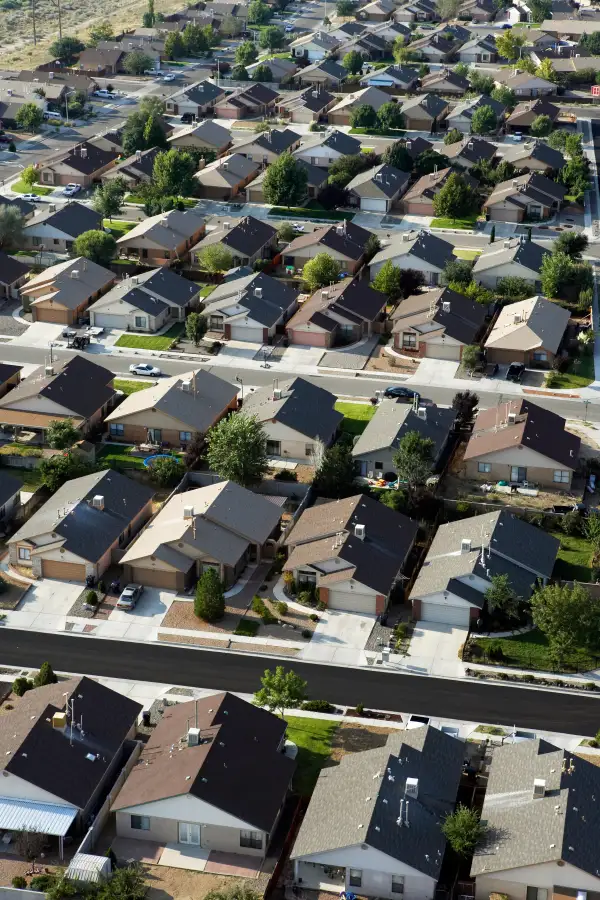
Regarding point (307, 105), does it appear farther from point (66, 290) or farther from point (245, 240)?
point (66, 290)

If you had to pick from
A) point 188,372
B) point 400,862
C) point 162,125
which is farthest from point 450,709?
point 162,125

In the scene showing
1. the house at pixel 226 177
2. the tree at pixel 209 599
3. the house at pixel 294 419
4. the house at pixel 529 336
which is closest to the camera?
the tree at pixel 209 599

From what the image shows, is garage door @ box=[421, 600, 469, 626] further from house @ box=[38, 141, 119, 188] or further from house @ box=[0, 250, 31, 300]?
house @ box=[38, 141, 119, 188]

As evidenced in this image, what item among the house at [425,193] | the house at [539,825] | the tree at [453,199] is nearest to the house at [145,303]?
the tree at [453,199]

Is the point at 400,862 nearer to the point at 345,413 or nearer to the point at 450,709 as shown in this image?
the point at 450,709

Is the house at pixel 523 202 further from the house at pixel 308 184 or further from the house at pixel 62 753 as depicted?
the house at pixel 62 753

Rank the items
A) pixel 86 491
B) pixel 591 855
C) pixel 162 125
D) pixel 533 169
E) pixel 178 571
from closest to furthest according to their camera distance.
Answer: pixel 591 855
pixel 178 571
pixel 86 491
pixel 533 169
pixel 162 125

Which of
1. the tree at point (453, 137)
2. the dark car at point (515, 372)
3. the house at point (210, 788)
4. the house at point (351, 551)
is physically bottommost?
the tree at point (453, 137)
